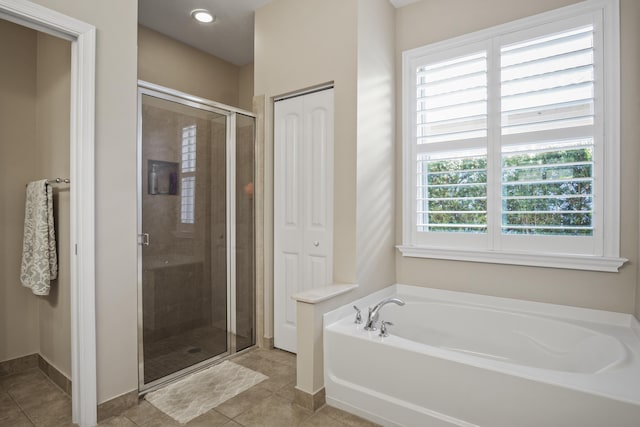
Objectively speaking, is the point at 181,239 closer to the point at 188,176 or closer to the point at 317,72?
the point at 188,176

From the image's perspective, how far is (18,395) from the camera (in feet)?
7.47

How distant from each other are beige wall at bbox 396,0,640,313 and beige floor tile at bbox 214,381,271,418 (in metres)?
1.42

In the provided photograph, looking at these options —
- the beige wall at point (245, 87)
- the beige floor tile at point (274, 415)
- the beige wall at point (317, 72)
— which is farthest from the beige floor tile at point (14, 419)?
the beige wall at point (245, 87)

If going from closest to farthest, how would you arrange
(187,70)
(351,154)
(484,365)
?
1. (484,365)
2. (351,154)
3. (187,70)

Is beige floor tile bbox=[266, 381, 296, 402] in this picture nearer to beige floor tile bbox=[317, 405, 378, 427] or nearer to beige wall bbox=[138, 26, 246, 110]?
beige floor tile bbox=[317, 405, 378, 427]

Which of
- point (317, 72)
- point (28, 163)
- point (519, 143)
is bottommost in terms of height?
point (28, 163)

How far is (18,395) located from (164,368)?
2.87 ft

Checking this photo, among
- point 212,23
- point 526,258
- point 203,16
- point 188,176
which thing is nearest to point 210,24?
point 212,23

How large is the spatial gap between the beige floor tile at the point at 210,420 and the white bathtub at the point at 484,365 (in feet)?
2.08


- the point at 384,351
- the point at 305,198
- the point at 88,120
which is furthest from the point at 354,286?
the point at 88,120

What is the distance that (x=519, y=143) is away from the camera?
8.16 ft

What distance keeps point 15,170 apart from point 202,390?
2.09 m

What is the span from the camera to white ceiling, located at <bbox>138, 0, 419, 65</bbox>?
298 cm

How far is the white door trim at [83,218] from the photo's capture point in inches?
75.2
